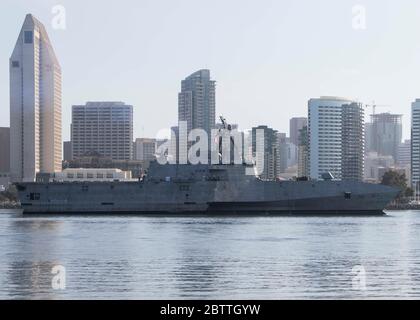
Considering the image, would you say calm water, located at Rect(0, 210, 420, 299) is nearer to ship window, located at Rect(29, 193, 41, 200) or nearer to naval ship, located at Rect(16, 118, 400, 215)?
naval ship, located at Rect(16, 118, 400, 215)

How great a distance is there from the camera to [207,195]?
8019cm

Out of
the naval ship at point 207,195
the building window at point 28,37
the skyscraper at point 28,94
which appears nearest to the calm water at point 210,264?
the naval ship at point 207,195

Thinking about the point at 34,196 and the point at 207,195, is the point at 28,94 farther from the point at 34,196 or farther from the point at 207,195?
the point at 207,195

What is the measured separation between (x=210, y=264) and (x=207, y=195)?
50377 mm

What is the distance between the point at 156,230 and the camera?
167ft

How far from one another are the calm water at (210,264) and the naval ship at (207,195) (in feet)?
96.2

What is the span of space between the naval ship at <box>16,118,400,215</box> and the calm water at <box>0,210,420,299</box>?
29.3 m

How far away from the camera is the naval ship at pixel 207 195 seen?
77812 millimetres

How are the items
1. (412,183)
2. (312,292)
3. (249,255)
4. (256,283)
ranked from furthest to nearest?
(412,183) < (249,255) < (256,283) < (312,292)

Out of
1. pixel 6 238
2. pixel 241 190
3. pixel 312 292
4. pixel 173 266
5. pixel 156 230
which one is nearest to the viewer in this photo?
pixel 312 292

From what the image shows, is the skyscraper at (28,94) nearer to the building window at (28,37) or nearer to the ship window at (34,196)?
the building window at (28,37)
